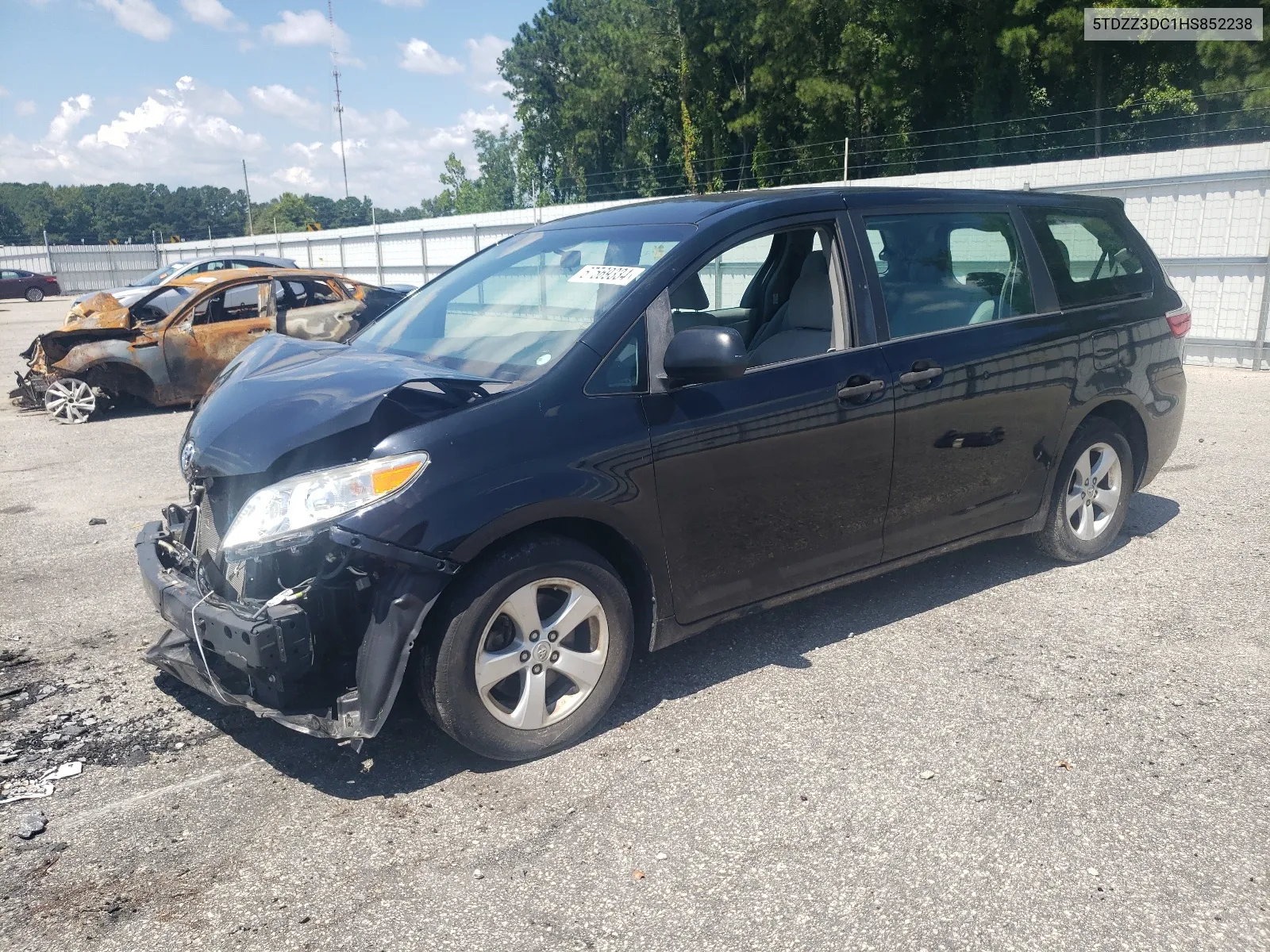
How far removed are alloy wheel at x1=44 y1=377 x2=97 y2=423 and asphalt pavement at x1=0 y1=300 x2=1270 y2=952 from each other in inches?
277

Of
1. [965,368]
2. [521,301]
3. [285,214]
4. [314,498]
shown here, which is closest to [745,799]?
[314,498]

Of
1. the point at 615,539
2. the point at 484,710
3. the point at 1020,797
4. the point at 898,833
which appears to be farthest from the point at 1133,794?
the point at 484,710

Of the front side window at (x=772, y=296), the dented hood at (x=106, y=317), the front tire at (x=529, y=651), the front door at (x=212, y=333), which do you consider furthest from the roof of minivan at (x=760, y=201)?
the dented hood at (x=106, y=317)

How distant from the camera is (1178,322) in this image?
18.2ft

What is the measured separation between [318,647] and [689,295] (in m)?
1.91

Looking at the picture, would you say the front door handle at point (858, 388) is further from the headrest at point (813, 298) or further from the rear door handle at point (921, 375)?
the headrest at point (813, 298)

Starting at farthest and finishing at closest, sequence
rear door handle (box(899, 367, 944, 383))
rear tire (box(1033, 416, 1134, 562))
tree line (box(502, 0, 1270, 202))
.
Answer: tree line (box(502, 0, 1270, 202)) → rear tire (box(1033, 416, 1134, 562)) → rear door handle (box(899, 367, 944, 383))

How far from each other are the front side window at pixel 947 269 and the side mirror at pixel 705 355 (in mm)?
1100

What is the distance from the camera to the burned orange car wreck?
1127 centimetres

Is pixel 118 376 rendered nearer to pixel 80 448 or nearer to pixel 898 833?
pixel 80 448

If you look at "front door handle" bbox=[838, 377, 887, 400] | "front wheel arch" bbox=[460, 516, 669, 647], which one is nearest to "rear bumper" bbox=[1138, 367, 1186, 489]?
"front door handle" bbox=[838, 377, 887, 400]

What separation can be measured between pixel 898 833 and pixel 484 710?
1361 mm

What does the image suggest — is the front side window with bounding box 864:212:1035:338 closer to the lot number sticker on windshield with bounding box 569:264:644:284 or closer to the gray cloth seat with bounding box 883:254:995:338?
the gray cloth seat with bounding box 883:254:995:338

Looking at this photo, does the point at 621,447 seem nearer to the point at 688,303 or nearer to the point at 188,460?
the point at 688,303
